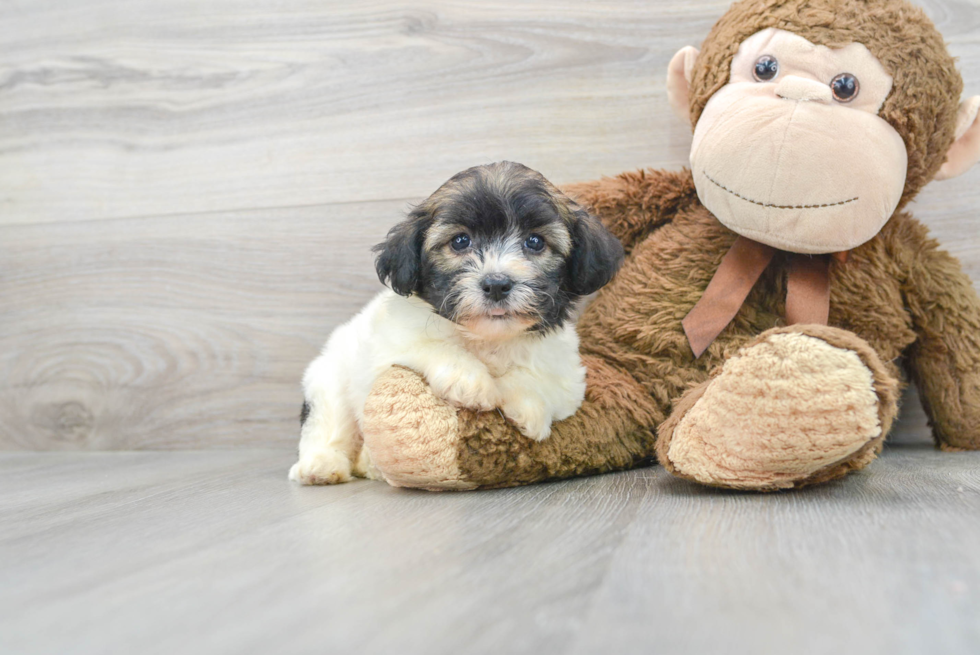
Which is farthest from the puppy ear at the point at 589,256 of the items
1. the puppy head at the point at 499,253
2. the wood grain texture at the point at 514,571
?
the wood grain texture at the point at 514,571

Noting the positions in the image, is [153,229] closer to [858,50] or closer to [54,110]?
[54,110]

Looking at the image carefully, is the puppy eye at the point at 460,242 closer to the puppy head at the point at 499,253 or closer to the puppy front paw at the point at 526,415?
the puppy head at the point at 499,253

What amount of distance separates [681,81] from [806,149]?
0.50 meters

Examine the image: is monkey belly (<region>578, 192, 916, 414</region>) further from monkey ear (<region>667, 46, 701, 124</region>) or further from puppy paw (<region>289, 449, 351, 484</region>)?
puppy paw (<region>289, 449, 351, 484</region>)

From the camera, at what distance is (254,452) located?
2314mm

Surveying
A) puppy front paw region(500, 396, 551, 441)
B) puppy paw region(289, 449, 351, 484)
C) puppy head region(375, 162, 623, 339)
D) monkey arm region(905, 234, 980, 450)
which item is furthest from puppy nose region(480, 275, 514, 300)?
monkey arm region(905, 234, 980, 450)

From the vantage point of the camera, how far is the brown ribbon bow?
1.68m

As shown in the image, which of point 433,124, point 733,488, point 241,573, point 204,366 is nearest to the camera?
point 241,573

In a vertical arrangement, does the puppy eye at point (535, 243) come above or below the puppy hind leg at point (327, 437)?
above

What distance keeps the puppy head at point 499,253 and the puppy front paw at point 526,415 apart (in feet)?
0.45

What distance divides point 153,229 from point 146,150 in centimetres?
25

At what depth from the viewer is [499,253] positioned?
4.71ft

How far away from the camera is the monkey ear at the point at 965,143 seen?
169 centimetres

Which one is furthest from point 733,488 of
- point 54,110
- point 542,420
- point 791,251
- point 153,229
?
point 54,110
